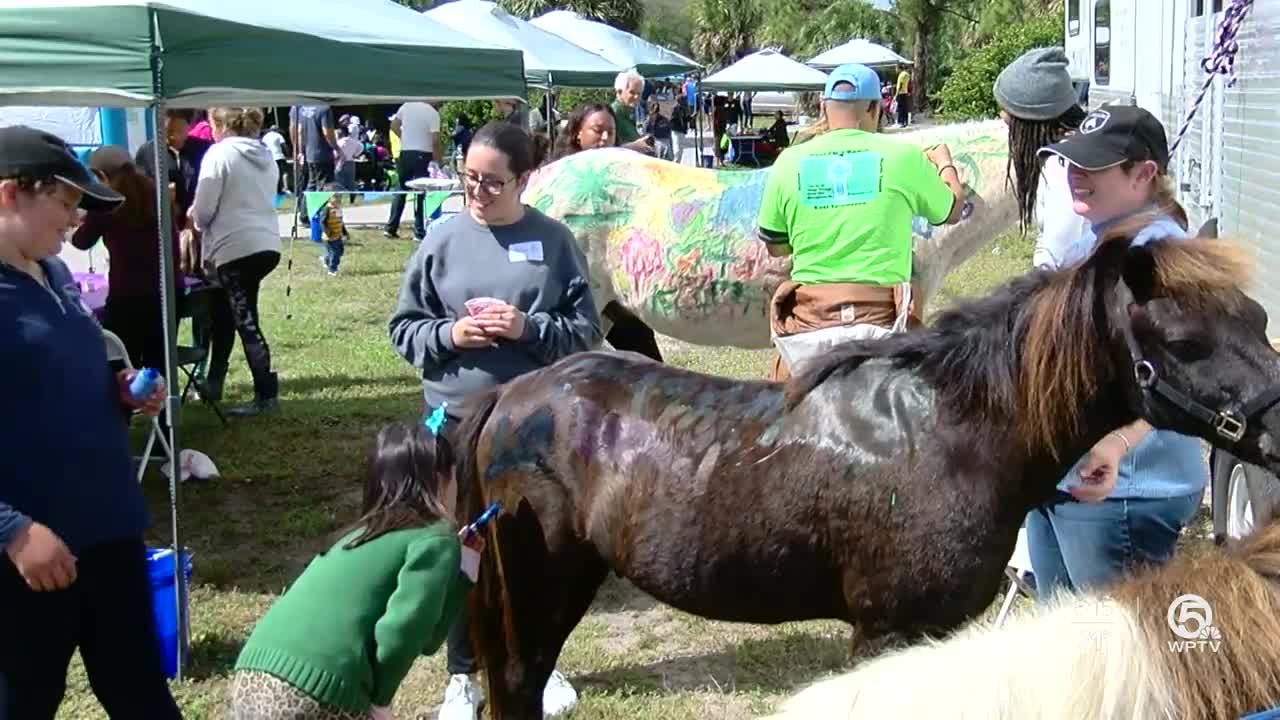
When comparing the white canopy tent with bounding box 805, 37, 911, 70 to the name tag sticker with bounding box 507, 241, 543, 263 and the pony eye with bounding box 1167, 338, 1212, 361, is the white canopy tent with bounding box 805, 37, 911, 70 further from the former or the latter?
the pony eye with bounding box 1167, 338, 1212, 361

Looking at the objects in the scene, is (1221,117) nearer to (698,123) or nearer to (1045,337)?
(1045,337)

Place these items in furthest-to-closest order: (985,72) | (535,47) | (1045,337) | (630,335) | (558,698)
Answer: (985,72) < (535,47) < (630,335) < (558,698) < (1045,337)

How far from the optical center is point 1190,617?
4.34 ft

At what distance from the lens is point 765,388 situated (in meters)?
2.92

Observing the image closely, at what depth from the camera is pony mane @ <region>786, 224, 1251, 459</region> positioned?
217cm

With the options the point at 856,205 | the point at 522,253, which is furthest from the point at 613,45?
the point at 522,253

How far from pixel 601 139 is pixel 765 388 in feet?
15.2

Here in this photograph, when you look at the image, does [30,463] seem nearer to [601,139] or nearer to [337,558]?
[337,558]

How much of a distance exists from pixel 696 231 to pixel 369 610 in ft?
12.4

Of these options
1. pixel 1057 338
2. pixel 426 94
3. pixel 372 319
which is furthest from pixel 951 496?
pixel 372 319

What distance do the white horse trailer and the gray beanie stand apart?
25.5 inches

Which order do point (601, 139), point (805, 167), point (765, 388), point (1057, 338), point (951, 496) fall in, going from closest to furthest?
1. point (1057, 338)
2. point (951, 496)
3. point (765, 388)
4. point (805, 167)
5. point (601, 139)

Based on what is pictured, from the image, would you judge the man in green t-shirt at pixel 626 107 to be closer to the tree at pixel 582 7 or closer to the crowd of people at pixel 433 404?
the crowd of people at pixel 433 404

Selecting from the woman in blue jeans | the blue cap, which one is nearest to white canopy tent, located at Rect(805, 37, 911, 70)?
the blue cap
